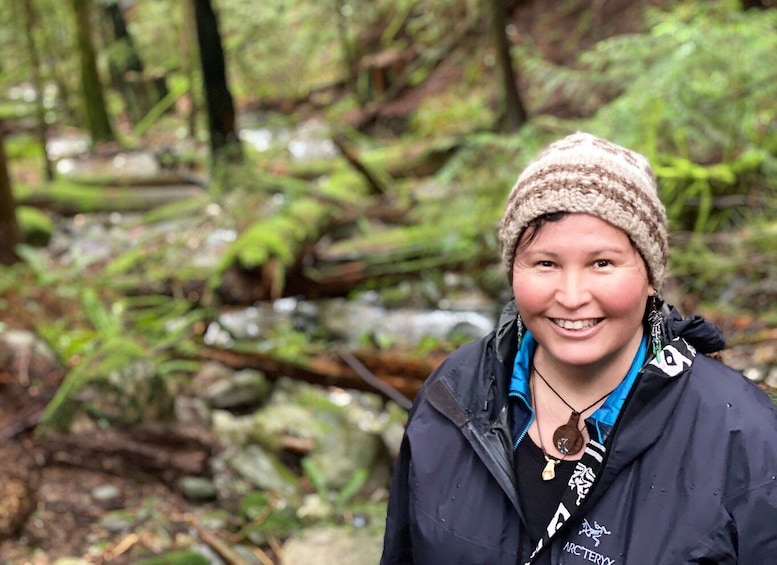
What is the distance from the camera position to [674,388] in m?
1.80

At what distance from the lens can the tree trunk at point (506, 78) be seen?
10320 mm

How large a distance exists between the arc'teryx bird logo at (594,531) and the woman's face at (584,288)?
0.38 m

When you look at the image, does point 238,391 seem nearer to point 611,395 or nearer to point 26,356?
point 26,356

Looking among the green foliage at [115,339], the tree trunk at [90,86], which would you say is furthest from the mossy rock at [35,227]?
the tree trunk at [90,86]

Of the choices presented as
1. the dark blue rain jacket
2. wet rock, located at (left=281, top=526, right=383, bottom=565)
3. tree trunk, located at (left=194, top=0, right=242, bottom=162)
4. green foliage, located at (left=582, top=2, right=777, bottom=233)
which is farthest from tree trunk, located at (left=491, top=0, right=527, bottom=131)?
the dark blue rain jacket

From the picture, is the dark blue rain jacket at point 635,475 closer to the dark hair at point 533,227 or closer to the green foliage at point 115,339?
the dark hair at point 533,227

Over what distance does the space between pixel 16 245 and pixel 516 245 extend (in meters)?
8.42

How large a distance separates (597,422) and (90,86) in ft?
57.6

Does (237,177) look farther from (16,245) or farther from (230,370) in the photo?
(230,370)

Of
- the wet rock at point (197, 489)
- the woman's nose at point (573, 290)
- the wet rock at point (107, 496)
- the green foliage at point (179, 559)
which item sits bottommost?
the wet rock at point (197, 489)

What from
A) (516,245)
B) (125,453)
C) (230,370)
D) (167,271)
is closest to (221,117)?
(167,271)

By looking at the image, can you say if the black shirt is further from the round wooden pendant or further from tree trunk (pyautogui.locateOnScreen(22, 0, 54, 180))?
tree trunk (pyautogui.locateOnScreen(22, 0, 54, 180))

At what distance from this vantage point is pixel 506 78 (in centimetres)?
1102

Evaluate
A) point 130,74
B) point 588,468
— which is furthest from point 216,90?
point 130,74
